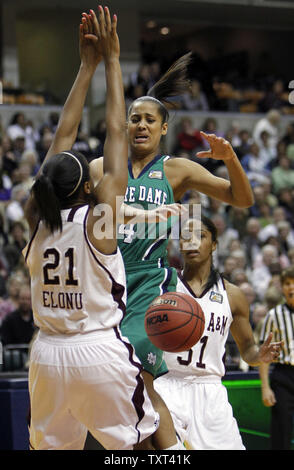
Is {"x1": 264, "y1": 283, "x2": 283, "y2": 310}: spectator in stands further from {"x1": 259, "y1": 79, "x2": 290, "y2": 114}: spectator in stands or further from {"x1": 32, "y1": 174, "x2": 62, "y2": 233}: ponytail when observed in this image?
{"x1": 259, "y1": 79, "x2": 290, "y2": 114}: spectator in stands

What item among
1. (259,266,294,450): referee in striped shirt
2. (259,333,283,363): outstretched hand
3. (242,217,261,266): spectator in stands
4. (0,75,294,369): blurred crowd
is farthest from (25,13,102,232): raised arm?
(242,217,261,266): spectator in stands

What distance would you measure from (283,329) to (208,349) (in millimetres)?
1949

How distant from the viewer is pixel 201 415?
5.12 meters

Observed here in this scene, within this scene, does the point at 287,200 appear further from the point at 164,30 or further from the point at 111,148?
the point at 111,148

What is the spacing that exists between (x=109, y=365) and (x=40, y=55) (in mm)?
14597

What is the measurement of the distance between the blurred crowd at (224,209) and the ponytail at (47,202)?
3.91 m

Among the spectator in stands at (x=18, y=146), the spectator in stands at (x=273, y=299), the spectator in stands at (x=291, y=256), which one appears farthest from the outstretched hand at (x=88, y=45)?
the spectator in stands at (x=18, y=146)

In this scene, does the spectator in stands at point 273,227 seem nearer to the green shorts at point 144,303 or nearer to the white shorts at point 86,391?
the green shorts at point 144,303

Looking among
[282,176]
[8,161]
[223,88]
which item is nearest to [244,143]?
[282,176]

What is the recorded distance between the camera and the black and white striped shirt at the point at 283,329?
7000 millimetres

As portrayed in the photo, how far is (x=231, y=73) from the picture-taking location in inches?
749

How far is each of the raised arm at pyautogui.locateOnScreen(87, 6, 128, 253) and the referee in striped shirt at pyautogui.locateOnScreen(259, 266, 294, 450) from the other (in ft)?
10.9

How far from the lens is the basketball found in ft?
13.9

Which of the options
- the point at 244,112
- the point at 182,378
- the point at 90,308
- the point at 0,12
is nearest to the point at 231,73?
the point at 244,112
